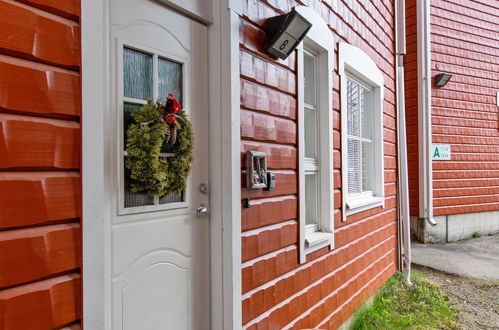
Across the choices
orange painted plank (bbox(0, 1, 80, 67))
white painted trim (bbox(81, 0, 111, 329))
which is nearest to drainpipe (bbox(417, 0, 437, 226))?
white painted trim (bbox(81, 0, 111, 329))

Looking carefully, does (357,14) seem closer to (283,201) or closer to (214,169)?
(283,201)

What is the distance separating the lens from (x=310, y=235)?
3051 mm

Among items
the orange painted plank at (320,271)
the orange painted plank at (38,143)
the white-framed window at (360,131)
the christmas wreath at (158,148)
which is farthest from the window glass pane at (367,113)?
the orange painted plank at (38,143)

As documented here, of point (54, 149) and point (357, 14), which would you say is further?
point (357, 14)

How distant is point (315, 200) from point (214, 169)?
150cm

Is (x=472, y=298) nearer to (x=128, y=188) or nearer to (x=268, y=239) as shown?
(x=268, y=239)

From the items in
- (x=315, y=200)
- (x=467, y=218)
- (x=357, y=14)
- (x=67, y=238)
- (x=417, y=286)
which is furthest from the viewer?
(x=467, y=218)

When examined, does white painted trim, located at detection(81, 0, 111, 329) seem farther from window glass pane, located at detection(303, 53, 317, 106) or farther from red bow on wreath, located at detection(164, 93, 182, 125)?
window glass pane, located at detection(303, 53, 317, 106)

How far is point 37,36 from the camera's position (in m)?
1.20

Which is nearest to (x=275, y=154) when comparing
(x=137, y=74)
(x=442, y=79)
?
(x=137, y=74)

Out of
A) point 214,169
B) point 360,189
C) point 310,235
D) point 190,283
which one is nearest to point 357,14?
point 360,189

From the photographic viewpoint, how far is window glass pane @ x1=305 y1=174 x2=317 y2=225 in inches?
129

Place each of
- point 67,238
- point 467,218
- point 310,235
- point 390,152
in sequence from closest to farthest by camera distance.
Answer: point 67,238 → point 310,235 → point 390,152 → point 467,218

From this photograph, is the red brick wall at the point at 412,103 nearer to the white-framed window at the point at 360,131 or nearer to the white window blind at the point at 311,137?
the white-framed window at the point at 360,131
